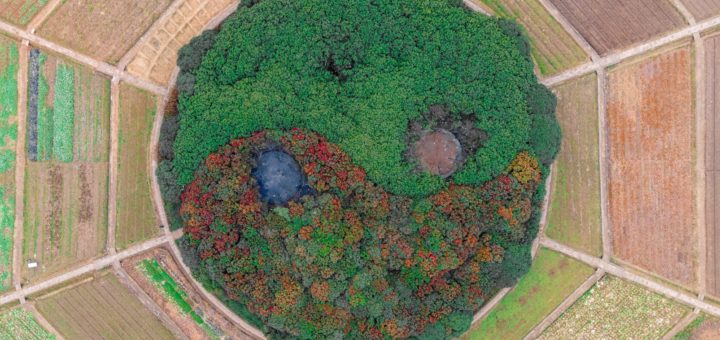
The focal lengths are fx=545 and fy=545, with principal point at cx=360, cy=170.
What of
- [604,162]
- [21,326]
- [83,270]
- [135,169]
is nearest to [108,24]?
[135,169]

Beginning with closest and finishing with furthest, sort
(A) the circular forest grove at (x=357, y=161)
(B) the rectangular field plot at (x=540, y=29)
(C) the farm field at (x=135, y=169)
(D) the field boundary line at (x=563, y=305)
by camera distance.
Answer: (A) the circular forest grove at (x=357, y=161) → (C) the farm field at (x=135, y=169) → (B) the rectangular field plot at (x=540, y=29) → (D) the field boundary line at (x=563, y=305)

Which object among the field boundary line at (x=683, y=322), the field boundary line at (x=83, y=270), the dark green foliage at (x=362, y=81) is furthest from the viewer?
the field boundary line at (x=683, y=322)

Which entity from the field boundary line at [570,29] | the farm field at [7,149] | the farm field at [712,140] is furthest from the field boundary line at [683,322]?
the farm field at [7,149]

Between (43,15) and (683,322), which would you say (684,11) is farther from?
(43,15)

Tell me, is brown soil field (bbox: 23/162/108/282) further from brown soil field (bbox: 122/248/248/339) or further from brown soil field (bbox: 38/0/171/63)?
brown soil field (bbox: 38/0/171/63)

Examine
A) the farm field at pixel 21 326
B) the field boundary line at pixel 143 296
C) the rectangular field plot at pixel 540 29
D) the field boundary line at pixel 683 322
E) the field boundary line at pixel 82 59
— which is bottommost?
the farm field at pixel 21 326

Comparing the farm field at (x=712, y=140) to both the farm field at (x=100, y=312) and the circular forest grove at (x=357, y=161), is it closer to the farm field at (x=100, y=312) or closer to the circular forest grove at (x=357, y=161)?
the circular forest grove at (x=357, y=161)
